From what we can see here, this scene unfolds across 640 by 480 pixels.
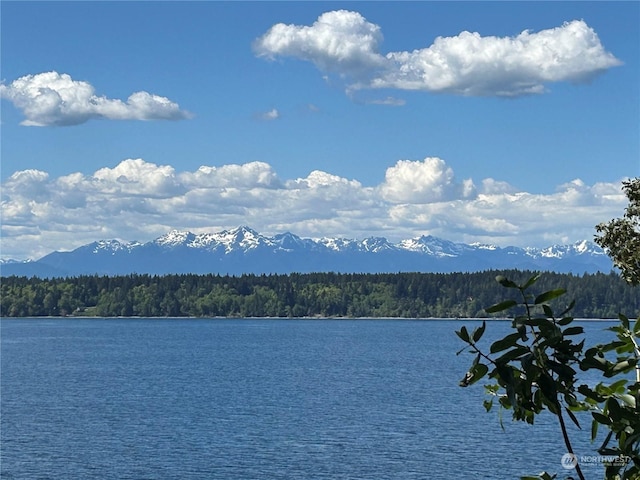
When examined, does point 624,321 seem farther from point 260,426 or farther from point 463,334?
point 260,426

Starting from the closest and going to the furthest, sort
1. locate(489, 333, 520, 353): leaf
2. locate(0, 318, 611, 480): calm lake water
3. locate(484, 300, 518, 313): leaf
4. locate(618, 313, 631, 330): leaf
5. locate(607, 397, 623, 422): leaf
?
locate(484, 300, 518, 313): leaf
locate(489, 333, 520, 353): leaf
locate(607, 397, 623, 422): leaf
locate(618, 313, 631, 330): leaf
locate(0, 318, 611, 480): calm lake water

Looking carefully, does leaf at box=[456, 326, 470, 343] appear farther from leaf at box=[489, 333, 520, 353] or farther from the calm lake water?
the calm lake water

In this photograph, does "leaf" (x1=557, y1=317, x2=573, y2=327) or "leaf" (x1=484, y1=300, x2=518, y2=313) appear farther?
"leaf" (x1=557, y1=317, x2=573, y2=327)

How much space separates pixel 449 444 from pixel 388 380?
174 feet

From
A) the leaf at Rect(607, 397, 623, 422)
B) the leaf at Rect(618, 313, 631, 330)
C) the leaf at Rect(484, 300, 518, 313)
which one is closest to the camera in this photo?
the leaf at Rect(484, 300, 518, 313)

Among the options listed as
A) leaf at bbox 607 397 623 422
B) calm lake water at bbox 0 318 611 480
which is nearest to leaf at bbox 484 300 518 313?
leaf at bbox 607 397 623 422

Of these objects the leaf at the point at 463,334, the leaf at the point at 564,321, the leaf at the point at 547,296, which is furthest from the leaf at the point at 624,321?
the leaf at the point at 463,334

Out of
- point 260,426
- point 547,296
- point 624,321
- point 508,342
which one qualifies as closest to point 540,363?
point 508,342

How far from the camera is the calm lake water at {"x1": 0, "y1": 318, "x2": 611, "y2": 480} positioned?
6178 centimetres

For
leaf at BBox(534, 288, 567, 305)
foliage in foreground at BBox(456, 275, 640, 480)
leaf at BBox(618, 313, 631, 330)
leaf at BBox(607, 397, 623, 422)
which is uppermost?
leaf at BBox(534, 288, 567, 305)

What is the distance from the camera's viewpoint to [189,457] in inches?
2598

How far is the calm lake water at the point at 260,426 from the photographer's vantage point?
61.8 meters

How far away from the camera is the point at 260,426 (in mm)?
81750

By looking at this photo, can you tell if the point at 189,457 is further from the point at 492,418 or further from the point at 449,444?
the point at 492,418
